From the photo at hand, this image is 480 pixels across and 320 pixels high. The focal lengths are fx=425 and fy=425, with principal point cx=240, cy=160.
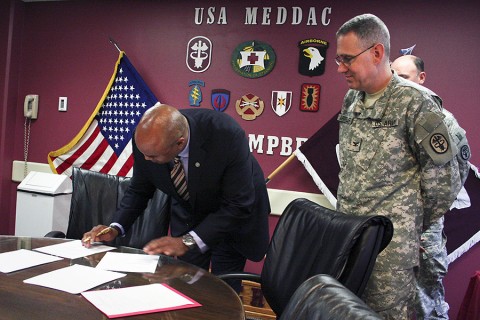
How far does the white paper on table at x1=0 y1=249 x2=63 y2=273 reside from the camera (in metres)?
1.27

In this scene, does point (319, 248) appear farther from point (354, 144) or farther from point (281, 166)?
point (281, 166)

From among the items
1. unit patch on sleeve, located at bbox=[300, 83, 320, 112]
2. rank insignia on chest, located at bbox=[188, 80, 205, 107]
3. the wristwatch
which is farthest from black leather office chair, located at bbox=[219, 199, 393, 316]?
rank insignia on chest, located at bbox=[188, 80, 205, 107]

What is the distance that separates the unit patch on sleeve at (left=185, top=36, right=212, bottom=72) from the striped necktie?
1850 millimetres

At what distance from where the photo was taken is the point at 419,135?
1435 millimetres

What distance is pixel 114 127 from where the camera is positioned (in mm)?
3699

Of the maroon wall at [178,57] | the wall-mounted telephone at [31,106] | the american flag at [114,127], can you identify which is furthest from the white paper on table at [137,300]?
the wall-mounted telephone at [31,106]

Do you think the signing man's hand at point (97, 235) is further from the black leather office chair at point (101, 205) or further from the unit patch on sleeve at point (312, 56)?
the unit patch on sleeve at point (312, 56)

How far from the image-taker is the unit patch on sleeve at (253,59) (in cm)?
327

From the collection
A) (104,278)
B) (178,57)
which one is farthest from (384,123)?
(178,57)

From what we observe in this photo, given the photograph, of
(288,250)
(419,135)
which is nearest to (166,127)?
(288,250)

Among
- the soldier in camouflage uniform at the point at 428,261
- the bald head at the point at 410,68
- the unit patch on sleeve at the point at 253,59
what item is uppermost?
the unit patch on sleeve at the point at 253,59

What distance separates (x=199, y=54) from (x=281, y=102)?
0.81 m

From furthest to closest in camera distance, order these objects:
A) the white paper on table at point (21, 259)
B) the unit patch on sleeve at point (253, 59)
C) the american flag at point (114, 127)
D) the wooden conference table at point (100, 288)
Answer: the american flag at point (114, 127) < the unit patch on sleeve at point (253, 59) < the white paper on table at point (21, 259) < the wooden conference table at point (100, 288)

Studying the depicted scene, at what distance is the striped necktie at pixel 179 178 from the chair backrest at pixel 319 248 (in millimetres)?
511
